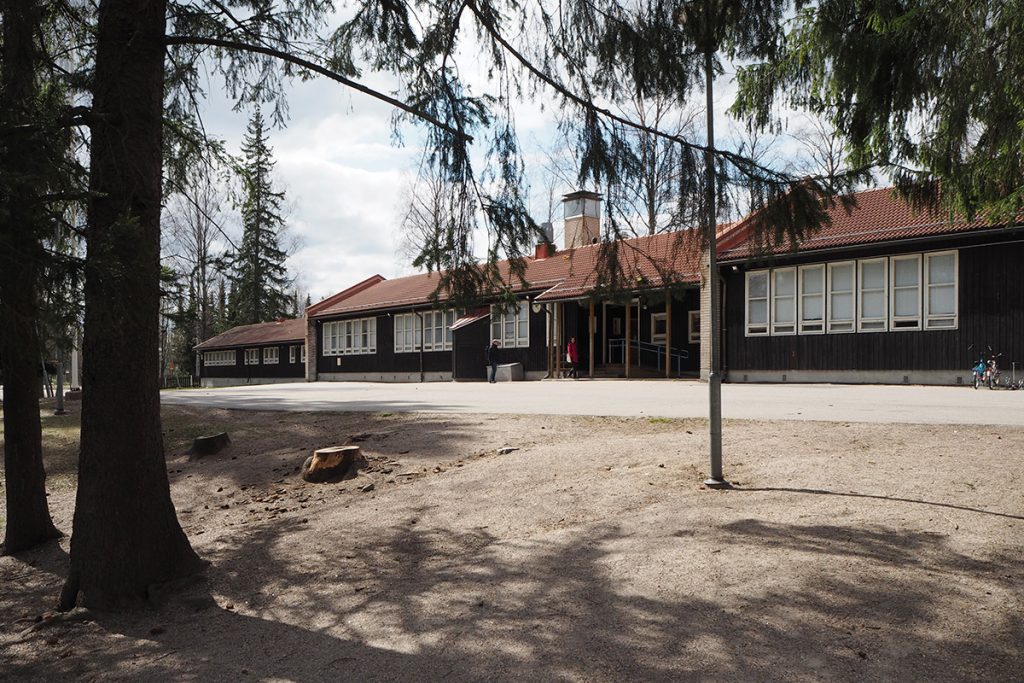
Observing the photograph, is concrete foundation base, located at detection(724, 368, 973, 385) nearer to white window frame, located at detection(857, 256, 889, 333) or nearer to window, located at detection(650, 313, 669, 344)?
white window frame, located at detection(857, 256, 889, 333)

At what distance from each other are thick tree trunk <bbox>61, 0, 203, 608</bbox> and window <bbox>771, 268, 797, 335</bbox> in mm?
18630

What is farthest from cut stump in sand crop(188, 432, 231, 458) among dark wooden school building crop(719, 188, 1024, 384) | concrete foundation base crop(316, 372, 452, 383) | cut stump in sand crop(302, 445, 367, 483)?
concrete foundation base crop(316, 372, 452, 383)

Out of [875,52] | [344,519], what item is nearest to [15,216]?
[344,519]

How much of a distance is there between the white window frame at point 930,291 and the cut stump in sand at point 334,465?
15669 millimetres

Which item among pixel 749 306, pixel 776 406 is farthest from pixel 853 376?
pixel 776 406

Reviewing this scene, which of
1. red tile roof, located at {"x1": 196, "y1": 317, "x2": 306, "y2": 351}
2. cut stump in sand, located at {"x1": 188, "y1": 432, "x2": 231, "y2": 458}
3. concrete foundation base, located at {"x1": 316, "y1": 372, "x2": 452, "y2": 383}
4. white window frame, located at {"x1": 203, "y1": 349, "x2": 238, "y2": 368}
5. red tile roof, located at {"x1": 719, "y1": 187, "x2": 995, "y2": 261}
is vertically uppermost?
red tile roof, located at {"x1": 719, "y1": 187, "x2": 995, "y2": 261}

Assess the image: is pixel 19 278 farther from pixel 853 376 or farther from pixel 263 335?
pixel 263 335

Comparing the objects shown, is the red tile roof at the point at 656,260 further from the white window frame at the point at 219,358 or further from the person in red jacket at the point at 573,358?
the white window frame at the point at 219,358

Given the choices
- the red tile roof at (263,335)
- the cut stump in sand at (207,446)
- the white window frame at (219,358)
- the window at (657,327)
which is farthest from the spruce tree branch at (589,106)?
the white window frame at (219,358)

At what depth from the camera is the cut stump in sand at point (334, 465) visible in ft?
29.0

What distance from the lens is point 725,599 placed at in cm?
444

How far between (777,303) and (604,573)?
1845cm

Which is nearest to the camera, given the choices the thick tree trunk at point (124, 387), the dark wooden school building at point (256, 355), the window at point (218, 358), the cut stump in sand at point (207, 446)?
the thick tree trunk at point (124, 387)

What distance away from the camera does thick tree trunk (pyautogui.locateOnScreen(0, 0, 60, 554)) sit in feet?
14.2
